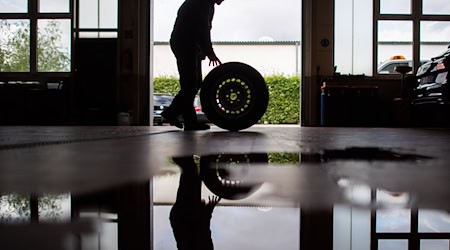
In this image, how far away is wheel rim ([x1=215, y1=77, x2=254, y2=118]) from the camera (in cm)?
369

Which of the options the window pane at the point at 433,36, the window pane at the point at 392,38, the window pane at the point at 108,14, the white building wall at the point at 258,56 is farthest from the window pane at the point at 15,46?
the window pane at the point at 433,36

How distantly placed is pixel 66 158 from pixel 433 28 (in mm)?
8069

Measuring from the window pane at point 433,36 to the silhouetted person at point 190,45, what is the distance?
5.50m

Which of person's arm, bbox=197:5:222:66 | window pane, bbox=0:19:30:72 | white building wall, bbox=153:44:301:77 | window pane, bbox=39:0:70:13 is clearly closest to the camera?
person's arm, bbox=197:5:222:66

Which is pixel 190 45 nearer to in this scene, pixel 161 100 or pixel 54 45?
pixel 54 45

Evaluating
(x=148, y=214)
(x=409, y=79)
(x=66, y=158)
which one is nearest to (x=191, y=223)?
(x=148, y=214)

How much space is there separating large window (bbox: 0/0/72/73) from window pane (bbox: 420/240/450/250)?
8331 millimetres

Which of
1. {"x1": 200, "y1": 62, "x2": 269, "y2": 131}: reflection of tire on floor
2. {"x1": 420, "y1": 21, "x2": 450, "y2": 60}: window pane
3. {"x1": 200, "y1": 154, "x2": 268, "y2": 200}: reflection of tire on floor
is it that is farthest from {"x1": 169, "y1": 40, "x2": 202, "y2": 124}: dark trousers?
{"x1": 420, "y1": 21, "x2": 450, "y2": 60}: window pane

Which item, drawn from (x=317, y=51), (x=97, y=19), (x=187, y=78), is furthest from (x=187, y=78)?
(x=97, y=19)

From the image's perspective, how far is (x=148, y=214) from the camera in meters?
0.63

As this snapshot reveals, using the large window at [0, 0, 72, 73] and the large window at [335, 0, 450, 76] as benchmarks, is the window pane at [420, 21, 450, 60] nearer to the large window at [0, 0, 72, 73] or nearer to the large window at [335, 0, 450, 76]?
the large window at [335, 0, 450, 76]

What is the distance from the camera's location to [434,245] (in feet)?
1.62

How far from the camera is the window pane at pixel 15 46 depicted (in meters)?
8.19

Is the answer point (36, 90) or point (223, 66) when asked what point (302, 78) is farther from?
point (36, 90)
